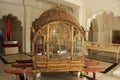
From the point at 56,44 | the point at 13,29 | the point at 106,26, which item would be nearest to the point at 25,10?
the point at 13,29

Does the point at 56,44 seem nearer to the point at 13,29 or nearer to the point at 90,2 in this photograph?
the point at 90,2

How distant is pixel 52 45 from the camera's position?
11.6ft

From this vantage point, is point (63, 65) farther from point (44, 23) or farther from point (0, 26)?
point (0, 26)

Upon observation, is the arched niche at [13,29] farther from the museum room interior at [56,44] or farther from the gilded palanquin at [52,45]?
the gilded palanquin at [52,45]

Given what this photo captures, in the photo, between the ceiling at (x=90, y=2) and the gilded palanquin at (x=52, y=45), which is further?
the ceiling at (x=90, y=2)

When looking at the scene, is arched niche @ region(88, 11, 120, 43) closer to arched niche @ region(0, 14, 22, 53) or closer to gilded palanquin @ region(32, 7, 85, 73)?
arched niche @ region(0, 14, 22, 53)

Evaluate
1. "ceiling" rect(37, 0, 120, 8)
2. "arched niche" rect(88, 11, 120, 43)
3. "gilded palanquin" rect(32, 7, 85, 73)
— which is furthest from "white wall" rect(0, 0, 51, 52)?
"gilded palanquin" rect(32, 7, 85, 73)

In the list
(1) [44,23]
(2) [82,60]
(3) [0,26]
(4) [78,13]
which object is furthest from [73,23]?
(3) [0,26]

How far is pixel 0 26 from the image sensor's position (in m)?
8.77

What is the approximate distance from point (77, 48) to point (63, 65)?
51 centimetres

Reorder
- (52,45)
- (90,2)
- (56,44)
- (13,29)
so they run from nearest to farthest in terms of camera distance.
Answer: (52,45) → (56,44) → (90,2) → (13,29)

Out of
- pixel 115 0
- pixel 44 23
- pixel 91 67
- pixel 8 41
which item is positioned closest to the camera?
pixel 44 23

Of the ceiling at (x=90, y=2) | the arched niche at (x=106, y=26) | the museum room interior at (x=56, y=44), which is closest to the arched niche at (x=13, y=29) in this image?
the museum room interior at (x=56, y=44)

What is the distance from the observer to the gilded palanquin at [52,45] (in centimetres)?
328
